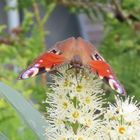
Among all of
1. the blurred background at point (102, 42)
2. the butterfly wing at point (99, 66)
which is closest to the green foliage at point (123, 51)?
the blurred background at point (102, 42)

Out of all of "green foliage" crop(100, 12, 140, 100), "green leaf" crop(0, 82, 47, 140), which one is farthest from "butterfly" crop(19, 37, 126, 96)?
"green foliage" crop(100, 12, 140, 100)

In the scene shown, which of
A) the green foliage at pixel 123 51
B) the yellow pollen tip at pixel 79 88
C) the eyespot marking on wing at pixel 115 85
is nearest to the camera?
the eyespot marking on wing at pixel 115 85

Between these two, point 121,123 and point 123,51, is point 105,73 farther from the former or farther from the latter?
point 123,51

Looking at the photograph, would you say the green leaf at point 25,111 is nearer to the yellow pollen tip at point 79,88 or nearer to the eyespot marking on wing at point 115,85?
the yellow pollen tip at point 79,88

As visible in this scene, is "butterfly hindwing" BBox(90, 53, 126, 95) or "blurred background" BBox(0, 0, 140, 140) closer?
"butterfly hindwing" BBox(90, 53, 126, 95)

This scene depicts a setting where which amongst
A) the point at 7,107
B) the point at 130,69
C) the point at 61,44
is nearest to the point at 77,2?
the point at 130,69

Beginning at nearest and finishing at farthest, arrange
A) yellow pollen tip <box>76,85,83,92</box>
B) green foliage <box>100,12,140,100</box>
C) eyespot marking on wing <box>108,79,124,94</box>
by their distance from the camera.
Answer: eyespot marking on wing <box>108,79,124,94</box> → yellow pollen tip <box>76,85,83,92</box> → green foliage <box>100,12,140,100</box>

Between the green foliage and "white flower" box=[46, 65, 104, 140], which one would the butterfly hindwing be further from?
the green foliage

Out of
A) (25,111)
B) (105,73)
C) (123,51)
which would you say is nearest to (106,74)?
(105,73)
